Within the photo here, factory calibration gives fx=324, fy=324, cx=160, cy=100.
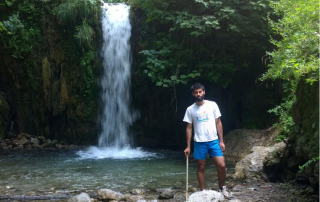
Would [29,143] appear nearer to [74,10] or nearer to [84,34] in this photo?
[84,34]

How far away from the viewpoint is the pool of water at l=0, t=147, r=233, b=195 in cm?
602

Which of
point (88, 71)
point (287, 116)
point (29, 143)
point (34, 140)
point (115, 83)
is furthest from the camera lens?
point (115, 83)

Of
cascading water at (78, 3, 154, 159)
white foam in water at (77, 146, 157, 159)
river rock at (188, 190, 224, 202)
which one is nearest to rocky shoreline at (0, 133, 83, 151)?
white foam in water at (77, 146, 157, 159)

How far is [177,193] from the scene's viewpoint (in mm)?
5312

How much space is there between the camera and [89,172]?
7.41m

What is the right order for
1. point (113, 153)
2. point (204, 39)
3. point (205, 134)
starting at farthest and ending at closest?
1. point (113, 153)
2. point (204, 39)
3. point (205, 134)

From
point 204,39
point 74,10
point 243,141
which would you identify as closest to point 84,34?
point 74,10

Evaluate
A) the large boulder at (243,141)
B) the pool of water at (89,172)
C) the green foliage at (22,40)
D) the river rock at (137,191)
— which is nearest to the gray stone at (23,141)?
the pool of water at (89,172)

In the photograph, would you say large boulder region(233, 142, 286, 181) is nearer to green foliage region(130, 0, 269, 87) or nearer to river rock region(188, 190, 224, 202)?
river rock region(188, 190, 224, 202)

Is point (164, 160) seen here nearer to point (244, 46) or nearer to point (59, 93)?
point (244, 46)

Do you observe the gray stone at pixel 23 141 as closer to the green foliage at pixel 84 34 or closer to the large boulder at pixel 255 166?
the green foliage at pixel 84 34

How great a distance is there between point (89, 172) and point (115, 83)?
194 inches

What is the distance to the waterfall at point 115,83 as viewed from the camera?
11789 millimetres

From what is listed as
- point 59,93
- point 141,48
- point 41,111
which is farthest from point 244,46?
point 41,111
